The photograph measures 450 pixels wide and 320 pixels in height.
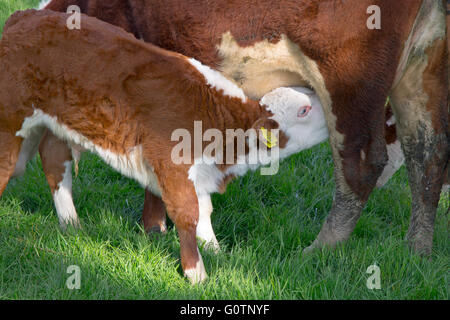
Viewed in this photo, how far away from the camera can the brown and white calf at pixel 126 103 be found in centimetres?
372

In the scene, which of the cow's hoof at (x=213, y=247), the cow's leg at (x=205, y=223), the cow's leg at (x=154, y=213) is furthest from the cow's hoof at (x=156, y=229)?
the cow's hoof at (x=213, y=247)

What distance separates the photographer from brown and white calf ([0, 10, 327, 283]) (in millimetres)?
3725

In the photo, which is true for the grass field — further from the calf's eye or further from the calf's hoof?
the calf's eye

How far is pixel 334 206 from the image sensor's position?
166 inches

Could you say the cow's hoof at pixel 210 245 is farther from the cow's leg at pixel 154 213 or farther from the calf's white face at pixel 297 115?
the calf's white face at pixel 297 115

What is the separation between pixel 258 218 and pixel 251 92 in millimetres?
974

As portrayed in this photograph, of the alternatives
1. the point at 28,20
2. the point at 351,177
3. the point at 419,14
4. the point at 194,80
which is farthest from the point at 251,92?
the point at 28,20

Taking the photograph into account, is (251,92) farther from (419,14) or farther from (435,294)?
(435,294)

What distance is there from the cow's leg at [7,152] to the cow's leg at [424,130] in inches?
100

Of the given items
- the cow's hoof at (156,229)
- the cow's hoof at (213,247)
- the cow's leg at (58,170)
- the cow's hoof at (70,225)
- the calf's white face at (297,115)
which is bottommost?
the cow's hoof at (213,247)

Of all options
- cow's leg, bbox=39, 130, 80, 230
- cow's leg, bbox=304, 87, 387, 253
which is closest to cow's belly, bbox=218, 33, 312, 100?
cow's leg, bbox=304, 87, 387, 253

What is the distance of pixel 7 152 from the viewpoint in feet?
12.9

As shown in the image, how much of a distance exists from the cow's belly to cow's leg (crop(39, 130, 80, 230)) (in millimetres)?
1318
